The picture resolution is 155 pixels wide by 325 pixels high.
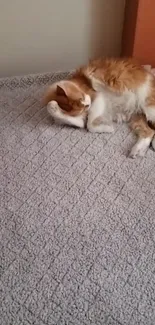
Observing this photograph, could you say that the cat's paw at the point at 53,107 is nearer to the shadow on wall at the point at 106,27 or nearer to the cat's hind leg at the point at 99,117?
the cat's hind leg at the point at 99,117

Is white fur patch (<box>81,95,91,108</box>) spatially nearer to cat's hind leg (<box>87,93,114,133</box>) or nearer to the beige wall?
cat's hind leg (<box>87,93,114,133</box>)

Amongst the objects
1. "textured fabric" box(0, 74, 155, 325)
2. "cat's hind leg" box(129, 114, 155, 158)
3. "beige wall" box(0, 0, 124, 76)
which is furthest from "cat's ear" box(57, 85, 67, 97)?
"beige wall" box(0, 0, 124, 76)

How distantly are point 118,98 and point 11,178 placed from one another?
549 millimetres

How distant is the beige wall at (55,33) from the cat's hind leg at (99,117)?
408mm

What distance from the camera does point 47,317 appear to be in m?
0.90

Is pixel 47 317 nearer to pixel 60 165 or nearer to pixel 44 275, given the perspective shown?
pixel 44 275

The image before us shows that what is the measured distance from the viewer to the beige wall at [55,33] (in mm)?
1559

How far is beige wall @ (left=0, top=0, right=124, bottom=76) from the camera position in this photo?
5.11 ft

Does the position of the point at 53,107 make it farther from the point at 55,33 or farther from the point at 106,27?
the point at 106,27

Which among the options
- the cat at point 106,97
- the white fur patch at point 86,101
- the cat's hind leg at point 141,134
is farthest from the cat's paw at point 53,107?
the cat's hind leg at point 141,134

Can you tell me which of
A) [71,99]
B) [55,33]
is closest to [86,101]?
[71,99]

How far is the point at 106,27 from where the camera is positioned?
169 cm

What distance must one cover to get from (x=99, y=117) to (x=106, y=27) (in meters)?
0.53

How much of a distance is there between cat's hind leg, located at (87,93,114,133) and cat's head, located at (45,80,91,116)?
1.3 inches
